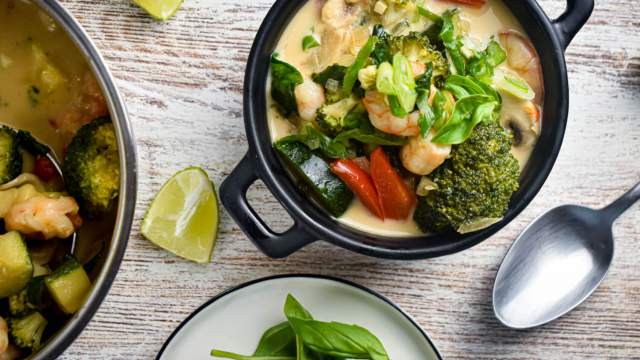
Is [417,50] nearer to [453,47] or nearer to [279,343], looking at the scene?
[453,47]

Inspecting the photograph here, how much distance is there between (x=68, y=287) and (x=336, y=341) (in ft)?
2.63

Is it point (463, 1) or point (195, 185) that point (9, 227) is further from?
point (463, 1)

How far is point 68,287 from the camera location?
2199mm

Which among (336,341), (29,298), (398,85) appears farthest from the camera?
(29,298)

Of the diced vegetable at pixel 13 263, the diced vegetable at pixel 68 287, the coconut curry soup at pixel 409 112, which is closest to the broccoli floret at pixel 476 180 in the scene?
the coconut curry soup at pixel 409 112

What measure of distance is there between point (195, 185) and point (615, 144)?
4.33ft

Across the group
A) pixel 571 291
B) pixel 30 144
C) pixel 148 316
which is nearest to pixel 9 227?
pixel 30 144

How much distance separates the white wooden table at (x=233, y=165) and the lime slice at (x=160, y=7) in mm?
65

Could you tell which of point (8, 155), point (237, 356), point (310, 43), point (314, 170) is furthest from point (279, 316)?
point (8, 155)

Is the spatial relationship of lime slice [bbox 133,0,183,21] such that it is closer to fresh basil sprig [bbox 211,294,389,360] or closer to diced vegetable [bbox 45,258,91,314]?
diced vegetable [bbox 45,258,91,314]

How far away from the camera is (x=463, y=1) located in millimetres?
2096

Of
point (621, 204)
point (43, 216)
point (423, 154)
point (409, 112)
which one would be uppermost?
point (409, 112)

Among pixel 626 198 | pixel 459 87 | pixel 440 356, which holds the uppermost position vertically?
pixel 459 87

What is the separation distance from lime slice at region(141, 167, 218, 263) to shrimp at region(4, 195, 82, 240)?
0.73 feet
